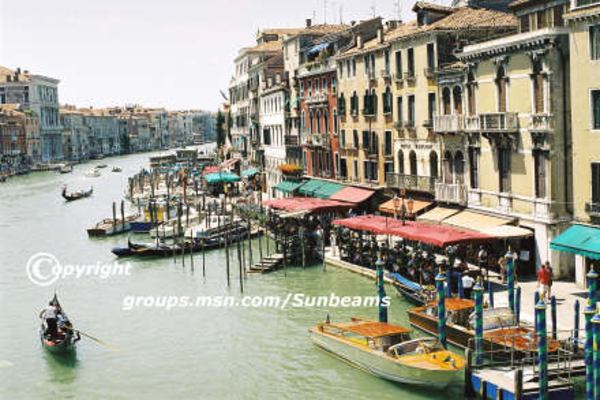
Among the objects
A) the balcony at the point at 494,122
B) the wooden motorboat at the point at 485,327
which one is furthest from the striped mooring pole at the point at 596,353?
Answer: the balcony at the point at 494,122

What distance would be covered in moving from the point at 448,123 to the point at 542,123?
568 cm

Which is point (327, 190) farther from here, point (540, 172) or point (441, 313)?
point (441, 313)

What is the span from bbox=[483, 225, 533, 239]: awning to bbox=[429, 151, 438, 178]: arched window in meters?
6.67

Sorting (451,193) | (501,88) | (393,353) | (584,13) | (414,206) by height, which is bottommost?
(393,353)

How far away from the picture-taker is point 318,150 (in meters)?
42.9

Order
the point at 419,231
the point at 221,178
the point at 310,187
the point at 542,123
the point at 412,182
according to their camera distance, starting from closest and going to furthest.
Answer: the point at 542,123 → the point at 419,231 → the point at 412,182 → the point at 310,187 → the point at 221,178

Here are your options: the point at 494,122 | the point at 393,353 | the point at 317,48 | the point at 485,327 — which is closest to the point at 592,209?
the point at 494,122

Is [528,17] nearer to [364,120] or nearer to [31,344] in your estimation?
[364,120]

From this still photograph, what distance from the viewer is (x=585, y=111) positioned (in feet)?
68.9

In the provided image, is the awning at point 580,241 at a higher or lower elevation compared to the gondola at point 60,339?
higher

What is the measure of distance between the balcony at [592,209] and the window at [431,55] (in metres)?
10.4

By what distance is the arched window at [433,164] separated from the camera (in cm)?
3011

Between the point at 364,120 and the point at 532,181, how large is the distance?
14.2 m

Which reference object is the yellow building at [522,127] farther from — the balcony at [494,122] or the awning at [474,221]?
the awning at [474,221]
